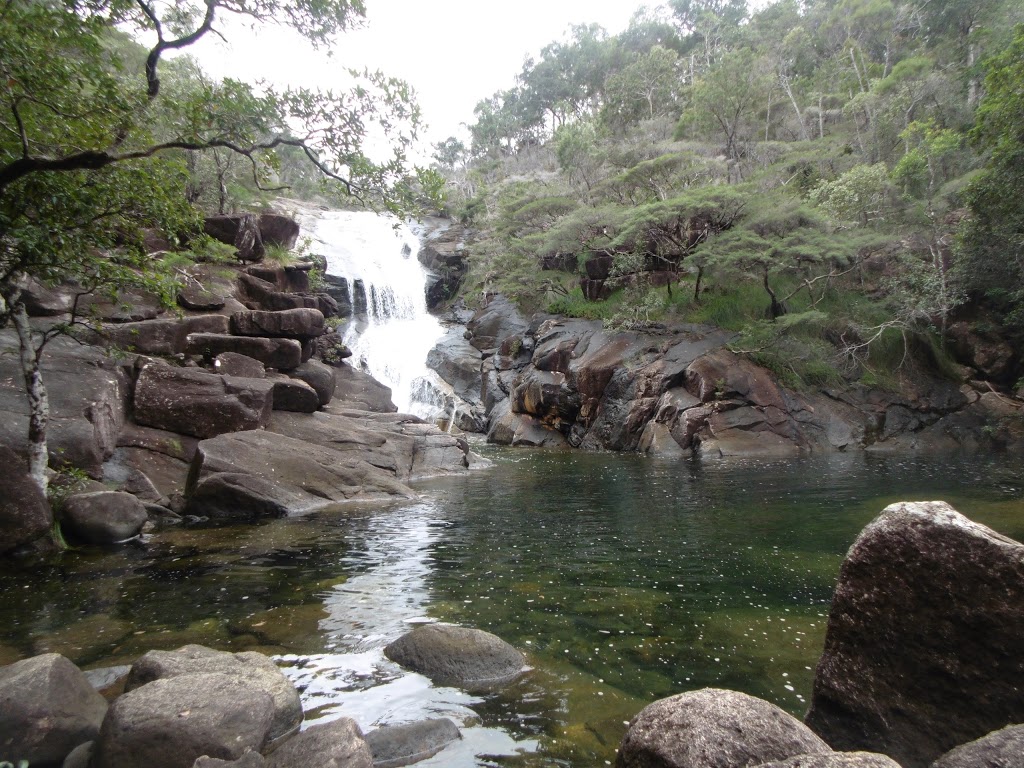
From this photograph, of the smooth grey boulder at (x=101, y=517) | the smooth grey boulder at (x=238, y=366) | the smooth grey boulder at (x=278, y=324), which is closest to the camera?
the smooth grey boulder at (x=101, y=517)

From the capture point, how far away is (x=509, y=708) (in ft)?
16.2

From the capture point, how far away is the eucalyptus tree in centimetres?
742

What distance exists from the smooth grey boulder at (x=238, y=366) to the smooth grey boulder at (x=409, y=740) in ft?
50.0

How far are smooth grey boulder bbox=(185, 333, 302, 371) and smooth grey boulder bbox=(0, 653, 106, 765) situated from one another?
1521 cm

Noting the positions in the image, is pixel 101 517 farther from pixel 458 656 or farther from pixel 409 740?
pixel 409 740

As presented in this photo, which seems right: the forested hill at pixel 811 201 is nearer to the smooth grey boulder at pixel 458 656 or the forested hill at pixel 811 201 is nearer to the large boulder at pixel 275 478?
the smooth grey boulder at pixel 458 656

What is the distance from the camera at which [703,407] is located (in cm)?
2652

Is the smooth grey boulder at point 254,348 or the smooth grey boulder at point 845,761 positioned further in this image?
the smooth grey boulder at point 254,348

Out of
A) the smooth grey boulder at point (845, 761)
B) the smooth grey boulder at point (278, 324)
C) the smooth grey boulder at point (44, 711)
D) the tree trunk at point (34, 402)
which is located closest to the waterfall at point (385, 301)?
the smooth grey boulder at point (278, 324)

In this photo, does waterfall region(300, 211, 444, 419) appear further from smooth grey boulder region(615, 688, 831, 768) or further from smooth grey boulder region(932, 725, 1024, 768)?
smooth grey boulder region(932, 725, 1024, 768)

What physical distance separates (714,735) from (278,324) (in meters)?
19.8

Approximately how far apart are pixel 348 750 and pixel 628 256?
108 ft

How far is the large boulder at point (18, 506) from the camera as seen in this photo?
8938 millimetres

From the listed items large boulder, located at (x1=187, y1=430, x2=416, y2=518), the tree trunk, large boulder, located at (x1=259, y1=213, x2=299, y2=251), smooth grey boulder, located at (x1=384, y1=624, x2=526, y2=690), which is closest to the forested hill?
large boulder, located at (x1=259, y1=213, x2=299, y2=251)
